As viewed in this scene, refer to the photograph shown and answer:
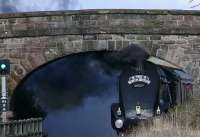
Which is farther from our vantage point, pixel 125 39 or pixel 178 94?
pixel 125 39

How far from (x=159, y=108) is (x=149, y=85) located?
559 mm

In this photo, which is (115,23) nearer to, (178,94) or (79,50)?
(79,50)

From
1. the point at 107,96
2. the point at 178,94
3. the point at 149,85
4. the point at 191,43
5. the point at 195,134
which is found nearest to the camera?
the point at 195,134

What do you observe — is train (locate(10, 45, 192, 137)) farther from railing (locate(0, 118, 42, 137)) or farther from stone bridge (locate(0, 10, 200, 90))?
railing (locate(0, 118, 42, 137))

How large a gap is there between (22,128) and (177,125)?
21.5 feet

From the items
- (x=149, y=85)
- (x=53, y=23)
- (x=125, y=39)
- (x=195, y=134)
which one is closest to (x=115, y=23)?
(x=125, y=39)

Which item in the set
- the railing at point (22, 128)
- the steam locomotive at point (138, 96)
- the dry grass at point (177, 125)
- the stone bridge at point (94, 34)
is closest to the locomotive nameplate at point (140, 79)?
the steam locomotive at point (138, 96)

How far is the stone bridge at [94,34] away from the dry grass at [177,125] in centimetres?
593

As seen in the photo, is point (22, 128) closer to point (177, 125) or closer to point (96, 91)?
point (177, 125)

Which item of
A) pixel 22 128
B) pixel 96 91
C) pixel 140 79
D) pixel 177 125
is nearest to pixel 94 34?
pixel 22 128

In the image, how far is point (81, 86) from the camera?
2766 cm

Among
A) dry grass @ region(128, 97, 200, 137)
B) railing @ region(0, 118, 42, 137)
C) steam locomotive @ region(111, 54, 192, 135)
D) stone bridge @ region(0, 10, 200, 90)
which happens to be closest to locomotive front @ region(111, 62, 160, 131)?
steam locomotive @ region(111, 54, 192, 135)

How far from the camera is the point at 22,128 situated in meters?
18.1

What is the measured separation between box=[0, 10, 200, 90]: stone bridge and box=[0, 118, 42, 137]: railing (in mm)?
2352
